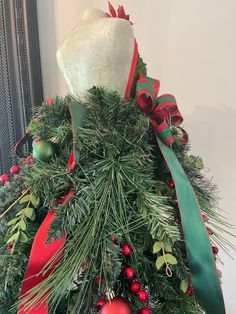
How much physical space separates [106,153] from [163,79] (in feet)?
1.52

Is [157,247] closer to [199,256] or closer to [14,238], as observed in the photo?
[199,256]

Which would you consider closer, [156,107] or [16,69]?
[156,107]

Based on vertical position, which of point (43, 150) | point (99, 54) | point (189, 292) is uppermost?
point (99, 54)

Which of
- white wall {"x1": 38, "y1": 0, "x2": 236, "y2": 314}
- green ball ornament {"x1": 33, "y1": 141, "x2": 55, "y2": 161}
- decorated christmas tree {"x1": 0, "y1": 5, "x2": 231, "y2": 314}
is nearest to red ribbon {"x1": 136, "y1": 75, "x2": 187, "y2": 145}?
decorated christmas tree {"x1": 0, "y1": 5, "x2": 231, "y2": 314}

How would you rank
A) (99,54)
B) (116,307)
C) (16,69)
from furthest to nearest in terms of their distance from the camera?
(16,69) → (99,54) → (116,307)

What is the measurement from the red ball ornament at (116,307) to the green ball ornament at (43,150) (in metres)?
0.19

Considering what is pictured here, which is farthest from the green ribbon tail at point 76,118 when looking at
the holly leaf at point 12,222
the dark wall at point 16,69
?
the dark wall at point 16,69

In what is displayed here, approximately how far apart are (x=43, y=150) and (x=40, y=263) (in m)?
0.14

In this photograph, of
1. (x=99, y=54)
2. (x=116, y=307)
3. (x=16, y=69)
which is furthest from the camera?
(x=16, y=69)

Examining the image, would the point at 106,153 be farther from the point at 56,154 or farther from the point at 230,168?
the point at 230,168

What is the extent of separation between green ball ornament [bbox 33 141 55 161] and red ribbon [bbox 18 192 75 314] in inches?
2.9

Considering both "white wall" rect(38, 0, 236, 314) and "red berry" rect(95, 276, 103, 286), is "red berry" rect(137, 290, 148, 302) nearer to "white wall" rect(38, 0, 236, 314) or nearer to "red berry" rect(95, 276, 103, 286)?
"red berry" rect(95, 276, 103, 286)

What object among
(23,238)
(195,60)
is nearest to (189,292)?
(23,238)

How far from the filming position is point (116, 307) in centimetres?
33
